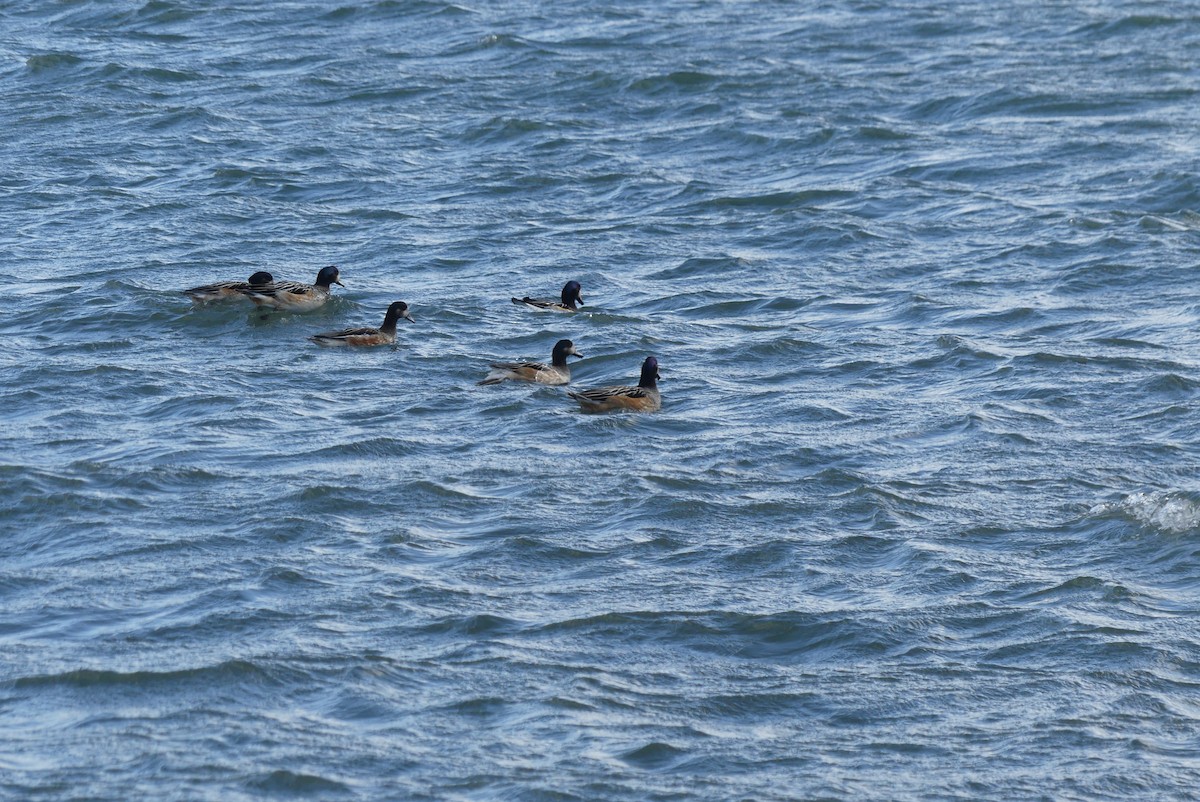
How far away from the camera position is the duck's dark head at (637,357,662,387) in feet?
53.1

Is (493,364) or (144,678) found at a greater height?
(144,678)

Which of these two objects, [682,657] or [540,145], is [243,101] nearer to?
[540,145]

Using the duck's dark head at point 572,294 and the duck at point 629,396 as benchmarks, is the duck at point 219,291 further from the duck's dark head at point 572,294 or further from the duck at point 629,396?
the duck at point 629,396

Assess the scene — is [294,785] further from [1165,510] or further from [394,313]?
[394,313]

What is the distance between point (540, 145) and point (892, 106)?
5.00 metres

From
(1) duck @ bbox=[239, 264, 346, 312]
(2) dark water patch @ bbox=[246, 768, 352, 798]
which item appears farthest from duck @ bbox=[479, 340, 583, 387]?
(2) dark water patch @ bbox=[246, 768, 352, 798]

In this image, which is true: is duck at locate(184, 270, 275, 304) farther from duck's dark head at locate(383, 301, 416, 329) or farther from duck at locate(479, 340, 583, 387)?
duck at locate(479, 340, 583, 387)

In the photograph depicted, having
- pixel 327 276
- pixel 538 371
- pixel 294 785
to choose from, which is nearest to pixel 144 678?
pixel 294 785

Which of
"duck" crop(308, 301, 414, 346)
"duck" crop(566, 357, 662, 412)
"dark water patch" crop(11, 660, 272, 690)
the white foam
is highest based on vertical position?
"dark water patch" crop(11, 660, 272, 690)

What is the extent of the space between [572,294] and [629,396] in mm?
2985

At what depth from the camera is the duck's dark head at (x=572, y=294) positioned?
18641mm

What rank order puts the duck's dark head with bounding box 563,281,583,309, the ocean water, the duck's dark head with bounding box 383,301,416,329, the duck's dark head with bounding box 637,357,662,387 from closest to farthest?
the ocean water, the duck's dark head with bounding box 637,357,662,387, the duck's dark head with bounding box 383,301,416,329, the duck's dark head with bounding box 563,281,583,309

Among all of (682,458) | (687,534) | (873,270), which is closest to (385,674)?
(687,534)

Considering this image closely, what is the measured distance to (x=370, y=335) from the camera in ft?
57.0
